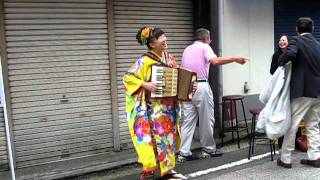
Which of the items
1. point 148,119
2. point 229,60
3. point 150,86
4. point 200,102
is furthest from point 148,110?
point 200,102

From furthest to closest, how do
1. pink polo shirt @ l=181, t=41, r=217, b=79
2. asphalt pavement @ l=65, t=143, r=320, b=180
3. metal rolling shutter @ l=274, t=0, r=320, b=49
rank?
1. metal rolling shutter @ l=274, t=0, r=320, b=49
2. pink polo shirt @ l=181, t=41, r=217, b=79
3. asphalt pavement @ l=65, t=143, r=320, b=180

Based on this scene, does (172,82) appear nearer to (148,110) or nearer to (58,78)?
(148,110)

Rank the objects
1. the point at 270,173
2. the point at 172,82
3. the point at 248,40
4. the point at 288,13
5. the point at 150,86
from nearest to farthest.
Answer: the point at 150,86, the point at 172,82, the point at 270,173, the point at 248,40, the point at 288,13

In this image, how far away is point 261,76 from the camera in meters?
9.00

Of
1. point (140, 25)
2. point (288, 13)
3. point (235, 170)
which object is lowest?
point (235, 170)

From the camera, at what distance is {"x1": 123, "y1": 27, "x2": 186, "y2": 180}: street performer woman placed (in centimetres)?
524

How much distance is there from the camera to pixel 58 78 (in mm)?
6520

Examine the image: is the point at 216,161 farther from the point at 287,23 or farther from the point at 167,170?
the point at 287,23

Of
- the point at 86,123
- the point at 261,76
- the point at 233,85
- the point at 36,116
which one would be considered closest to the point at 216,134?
the point at 233,85

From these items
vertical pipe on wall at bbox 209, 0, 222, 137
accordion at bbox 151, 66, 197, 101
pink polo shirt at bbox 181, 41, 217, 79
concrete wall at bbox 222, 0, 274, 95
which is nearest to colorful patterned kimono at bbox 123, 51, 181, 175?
accordion at bbox 151, 66, 197, 101

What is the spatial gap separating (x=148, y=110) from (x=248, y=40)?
156 inches

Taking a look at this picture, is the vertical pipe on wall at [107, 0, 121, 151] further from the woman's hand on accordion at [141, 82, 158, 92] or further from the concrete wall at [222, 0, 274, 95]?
the concrete wall at [222, 0, 274, 95]

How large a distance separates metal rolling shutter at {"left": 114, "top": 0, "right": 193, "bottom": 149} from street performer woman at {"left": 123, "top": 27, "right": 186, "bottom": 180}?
1.82m

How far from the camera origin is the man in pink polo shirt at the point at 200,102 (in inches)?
252
